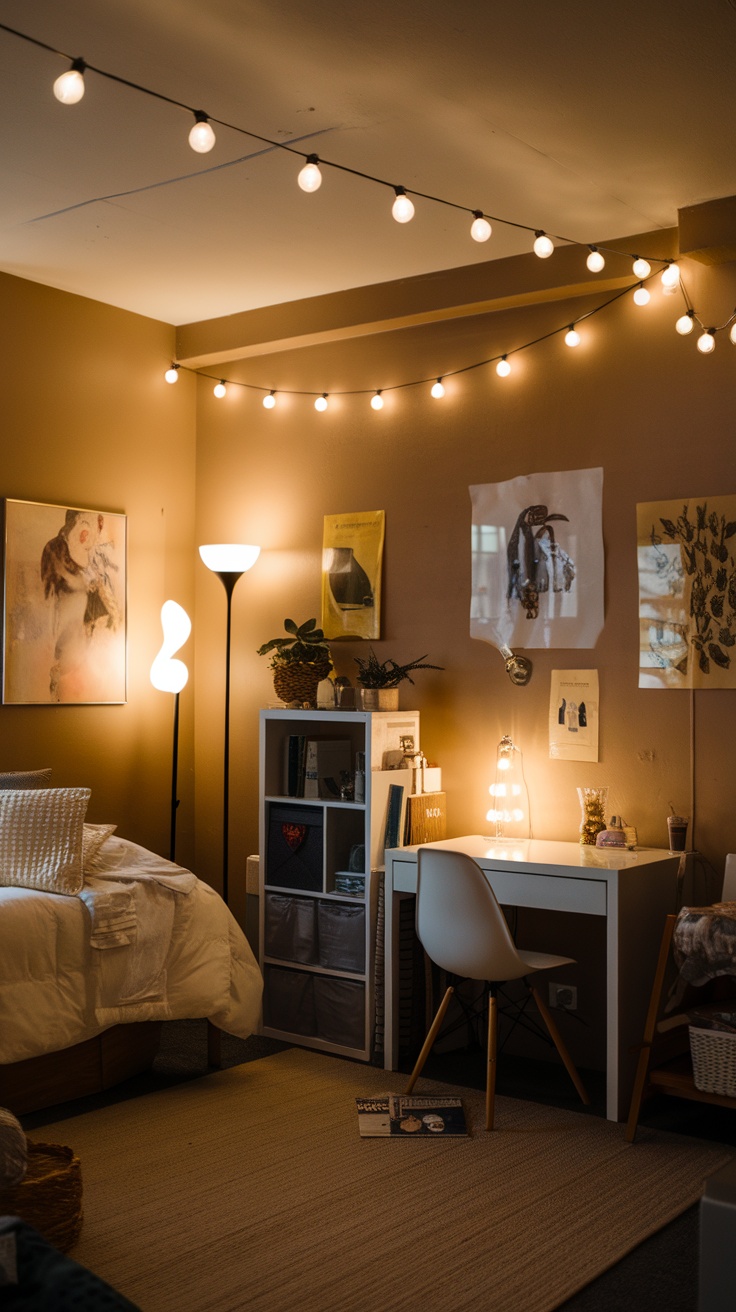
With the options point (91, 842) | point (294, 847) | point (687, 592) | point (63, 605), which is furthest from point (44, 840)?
point (687, 592)

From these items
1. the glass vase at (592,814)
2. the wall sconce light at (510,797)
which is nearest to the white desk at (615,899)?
the glass vase at (592,814)

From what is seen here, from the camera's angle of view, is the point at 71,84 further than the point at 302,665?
No

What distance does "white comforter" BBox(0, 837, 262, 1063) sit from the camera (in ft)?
11.1

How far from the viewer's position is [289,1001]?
14.3 feet

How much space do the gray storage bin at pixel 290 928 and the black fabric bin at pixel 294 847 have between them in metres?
0.06

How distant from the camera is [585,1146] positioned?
3.29m

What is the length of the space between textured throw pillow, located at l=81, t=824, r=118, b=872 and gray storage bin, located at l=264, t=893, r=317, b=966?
78 cm

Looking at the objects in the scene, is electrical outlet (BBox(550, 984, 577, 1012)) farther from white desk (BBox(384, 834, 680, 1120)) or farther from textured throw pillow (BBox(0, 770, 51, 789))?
textured throw pillow (BBox(0, 770, 51, 789))

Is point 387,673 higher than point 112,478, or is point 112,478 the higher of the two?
point 112,478

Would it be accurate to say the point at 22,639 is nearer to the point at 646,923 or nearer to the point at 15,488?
the point at 15,488

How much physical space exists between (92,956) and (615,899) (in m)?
1.58

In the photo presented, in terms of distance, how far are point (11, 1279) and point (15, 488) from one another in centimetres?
336

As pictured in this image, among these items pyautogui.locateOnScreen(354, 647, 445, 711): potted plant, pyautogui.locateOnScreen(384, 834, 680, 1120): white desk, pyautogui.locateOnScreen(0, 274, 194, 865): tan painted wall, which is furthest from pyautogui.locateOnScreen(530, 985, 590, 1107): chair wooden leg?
pyautogui.locateOnScreen(0, 274, 194, 865): tan painted wall

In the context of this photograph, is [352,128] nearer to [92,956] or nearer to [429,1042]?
[92,956]
